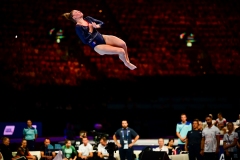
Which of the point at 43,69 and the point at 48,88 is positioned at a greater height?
the point at 43,69

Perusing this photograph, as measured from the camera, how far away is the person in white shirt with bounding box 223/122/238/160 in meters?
9.88

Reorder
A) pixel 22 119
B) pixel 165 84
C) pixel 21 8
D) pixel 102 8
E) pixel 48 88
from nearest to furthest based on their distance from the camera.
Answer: pixel 22 119 → pixel 48 88 → pixel 165 84 → pixel 21 8 → pixel 102 8

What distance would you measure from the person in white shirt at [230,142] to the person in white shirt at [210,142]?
0.29 metres

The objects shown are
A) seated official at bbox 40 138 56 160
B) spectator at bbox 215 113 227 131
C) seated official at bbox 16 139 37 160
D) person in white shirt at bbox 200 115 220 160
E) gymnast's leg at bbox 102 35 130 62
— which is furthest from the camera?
spectator at bbox 215 113 227 131

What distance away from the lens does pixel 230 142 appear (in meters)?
9.98

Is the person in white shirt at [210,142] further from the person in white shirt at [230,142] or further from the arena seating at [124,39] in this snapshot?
the arena seating at [124,39]

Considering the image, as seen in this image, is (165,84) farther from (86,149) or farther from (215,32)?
(86,149)

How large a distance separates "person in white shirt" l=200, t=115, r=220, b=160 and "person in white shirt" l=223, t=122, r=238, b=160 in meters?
0.29

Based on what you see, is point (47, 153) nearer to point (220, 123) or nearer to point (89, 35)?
point (220, 123)

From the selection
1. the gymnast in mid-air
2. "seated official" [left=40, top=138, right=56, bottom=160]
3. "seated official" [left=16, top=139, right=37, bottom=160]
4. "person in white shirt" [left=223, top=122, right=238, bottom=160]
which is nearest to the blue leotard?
the gymnast in mid-air

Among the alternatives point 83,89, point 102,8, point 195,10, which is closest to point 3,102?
point 83,89

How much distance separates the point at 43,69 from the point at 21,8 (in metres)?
3.32

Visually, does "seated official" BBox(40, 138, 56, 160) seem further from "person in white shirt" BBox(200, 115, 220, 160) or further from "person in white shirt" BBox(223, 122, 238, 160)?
"person in white shirt" BBox(223, 122, 238, 160)

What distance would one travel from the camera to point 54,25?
20.5m
